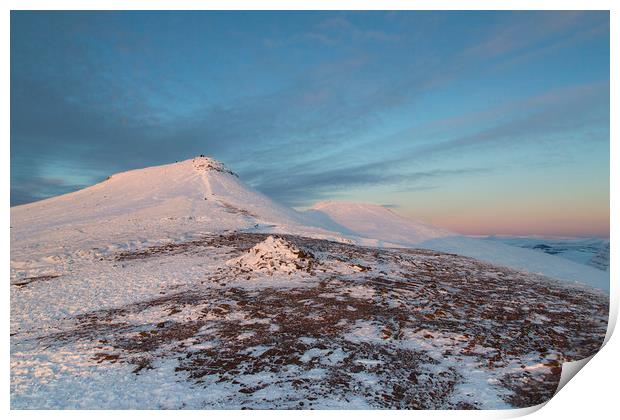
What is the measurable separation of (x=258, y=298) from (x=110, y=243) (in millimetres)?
13654

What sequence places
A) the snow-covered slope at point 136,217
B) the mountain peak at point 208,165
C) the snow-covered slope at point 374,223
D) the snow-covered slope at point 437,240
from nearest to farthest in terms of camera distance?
the snow-covered slope at point 136,217
the snow-covered slope at point 437,240
the snow-covered slope at point 374,223
the mountain peak at point 208,165

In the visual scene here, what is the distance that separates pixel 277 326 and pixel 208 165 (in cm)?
4734

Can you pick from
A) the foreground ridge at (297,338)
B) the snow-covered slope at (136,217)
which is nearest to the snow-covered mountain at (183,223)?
the snow-covered slope at (136,217)

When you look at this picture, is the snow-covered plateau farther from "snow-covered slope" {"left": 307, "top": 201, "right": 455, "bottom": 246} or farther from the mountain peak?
the mountain peak

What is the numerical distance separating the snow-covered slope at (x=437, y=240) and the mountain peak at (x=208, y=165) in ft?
48.0

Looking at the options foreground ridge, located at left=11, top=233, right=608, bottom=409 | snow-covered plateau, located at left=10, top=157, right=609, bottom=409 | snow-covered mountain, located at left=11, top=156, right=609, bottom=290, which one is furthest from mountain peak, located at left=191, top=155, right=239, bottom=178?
foreground ridge, located at left=11, top=233, right=608, bottom=409

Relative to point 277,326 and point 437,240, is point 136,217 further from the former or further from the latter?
point 437,240

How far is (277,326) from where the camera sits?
9.84 meters

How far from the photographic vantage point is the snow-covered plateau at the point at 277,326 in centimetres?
688

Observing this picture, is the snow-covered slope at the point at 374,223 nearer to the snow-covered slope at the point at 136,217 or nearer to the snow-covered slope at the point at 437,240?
the snow-covered slope at the point at 437,240

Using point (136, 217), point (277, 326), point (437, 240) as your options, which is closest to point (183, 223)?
point (136, 217)

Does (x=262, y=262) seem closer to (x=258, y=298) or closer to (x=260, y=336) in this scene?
(x=258, y=298)

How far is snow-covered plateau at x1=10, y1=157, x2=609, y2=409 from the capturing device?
6879 mm

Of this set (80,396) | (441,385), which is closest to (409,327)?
(441,385)
